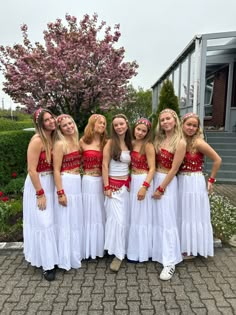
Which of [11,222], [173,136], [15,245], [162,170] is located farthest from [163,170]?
[11,222]

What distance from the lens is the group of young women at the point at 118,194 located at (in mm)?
3102

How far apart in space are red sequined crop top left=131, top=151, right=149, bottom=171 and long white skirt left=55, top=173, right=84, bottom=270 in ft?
2.26

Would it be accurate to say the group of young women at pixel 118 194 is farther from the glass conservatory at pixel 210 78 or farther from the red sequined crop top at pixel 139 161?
the glass conservatory at pixel 210 78

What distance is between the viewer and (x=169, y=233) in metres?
3.23

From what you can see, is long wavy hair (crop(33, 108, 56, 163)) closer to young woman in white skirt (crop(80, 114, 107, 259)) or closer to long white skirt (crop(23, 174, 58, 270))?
long white skirt (crop(23, 174, 58, 270))

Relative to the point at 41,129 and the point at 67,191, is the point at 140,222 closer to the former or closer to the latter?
the point at 67,191

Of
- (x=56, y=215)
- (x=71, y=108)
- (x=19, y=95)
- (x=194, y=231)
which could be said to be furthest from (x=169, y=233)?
(x=19, y=95)

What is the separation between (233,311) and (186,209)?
45.1 inches

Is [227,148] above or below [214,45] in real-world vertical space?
below

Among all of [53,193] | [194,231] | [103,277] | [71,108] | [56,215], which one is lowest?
[103,277]

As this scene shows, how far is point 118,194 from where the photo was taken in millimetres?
3270

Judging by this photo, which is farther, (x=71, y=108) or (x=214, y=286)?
(x=71, y=108)

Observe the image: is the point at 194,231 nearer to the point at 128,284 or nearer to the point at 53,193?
the point at 128,284

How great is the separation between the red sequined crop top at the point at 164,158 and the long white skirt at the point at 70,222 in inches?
38.7
